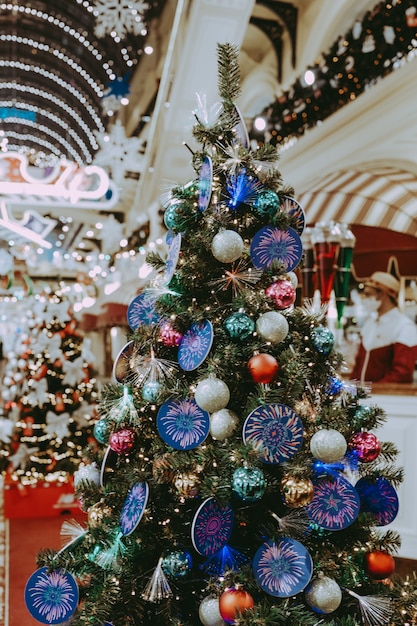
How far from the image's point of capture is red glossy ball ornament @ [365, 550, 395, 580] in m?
1.68

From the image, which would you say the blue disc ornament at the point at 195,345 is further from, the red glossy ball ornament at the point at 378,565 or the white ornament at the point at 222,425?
the red glossy ball ornament at the point at 378,565

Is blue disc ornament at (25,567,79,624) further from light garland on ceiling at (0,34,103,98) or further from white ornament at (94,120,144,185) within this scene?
light garland on ceiling at (0,34,103,98)

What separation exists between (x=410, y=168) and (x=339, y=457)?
3522mm

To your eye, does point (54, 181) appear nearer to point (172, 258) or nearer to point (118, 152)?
point (118, 152)

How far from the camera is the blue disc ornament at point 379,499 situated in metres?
1.79

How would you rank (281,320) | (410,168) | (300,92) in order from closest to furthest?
(281,320) < (410,168) < (300,92)

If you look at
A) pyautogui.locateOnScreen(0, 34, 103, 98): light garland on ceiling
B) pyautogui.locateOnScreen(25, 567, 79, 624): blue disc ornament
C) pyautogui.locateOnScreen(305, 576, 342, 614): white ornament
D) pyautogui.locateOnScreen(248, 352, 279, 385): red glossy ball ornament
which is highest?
pyautogui.locateOnScreen(0, 34, 103, 98): light garland on ceiling

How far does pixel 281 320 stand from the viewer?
5.41ft

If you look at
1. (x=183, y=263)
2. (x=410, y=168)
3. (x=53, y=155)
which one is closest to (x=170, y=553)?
(x=183, y=263)

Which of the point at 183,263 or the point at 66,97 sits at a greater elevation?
the point at 66,97

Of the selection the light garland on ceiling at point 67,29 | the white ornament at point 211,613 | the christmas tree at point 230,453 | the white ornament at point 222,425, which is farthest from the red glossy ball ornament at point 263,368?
the light garland on ceiling at point 67,29

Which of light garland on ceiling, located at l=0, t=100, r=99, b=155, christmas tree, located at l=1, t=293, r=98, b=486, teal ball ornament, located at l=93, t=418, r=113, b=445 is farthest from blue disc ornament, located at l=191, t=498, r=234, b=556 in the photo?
light garland on ceiling, located at l=0, t=100, r=99, b=155

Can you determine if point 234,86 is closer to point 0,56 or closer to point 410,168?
point 410,168

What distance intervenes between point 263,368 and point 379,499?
1.95ft
